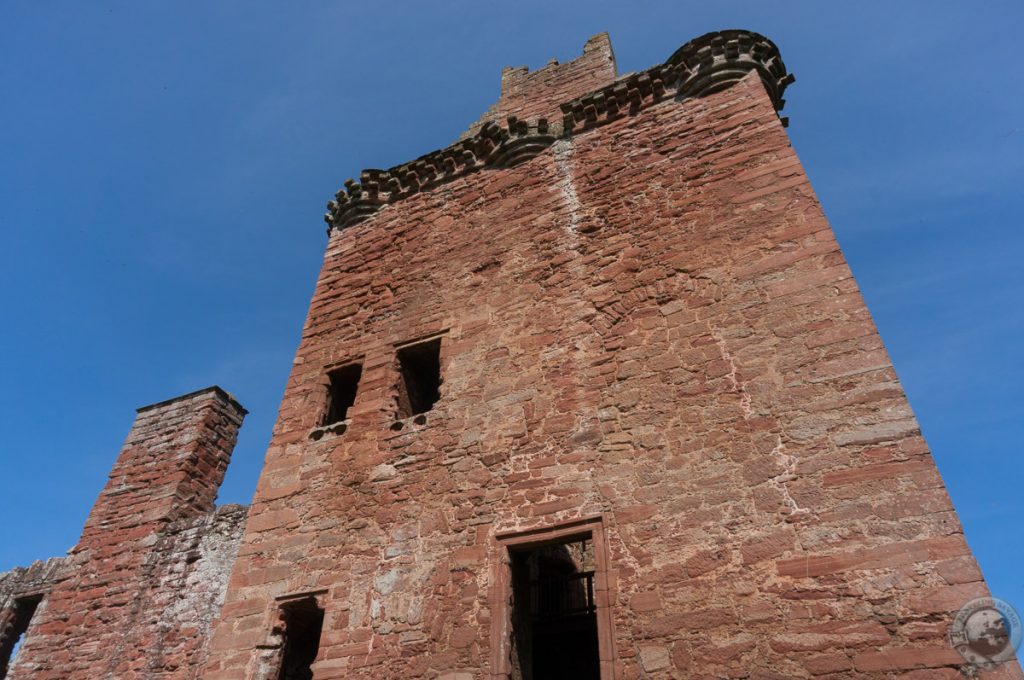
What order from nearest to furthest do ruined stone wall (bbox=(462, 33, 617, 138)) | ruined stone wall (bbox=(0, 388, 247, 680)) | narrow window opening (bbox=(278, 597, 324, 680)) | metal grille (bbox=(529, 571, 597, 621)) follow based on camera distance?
narrow window opening (bbox=(278, 597, 324, 680)) < metal grille (bbox=(529, 571, 597, 621)) < ruined stone wall (bbox=(0, 388, 247, 680)) < ruined stone wall (bbox=(462, 33, 617, 138))

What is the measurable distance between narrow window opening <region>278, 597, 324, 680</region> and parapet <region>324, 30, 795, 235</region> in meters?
5.00

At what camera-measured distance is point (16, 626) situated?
9984 millimetres

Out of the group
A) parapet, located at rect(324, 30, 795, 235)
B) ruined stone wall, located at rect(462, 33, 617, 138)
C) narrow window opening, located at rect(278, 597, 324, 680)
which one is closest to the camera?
narrow window opening, located at rect(278, 597, 324, 680)

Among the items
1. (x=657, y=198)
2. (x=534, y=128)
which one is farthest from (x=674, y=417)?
(x=534, y=128)

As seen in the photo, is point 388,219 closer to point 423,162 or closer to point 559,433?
point 423,162

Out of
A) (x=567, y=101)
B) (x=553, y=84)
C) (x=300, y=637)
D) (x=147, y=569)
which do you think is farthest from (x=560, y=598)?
(x=553, y=84)

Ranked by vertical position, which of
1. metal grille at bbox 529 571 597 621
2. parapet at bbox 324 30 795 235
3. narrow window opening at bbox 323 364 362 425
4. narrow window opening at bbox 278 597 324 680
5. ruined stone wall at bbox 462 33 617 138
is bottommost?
narrow window opening at bbox 278 597 324 680

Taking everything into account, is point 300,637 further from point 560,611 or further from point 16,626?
point 16,626

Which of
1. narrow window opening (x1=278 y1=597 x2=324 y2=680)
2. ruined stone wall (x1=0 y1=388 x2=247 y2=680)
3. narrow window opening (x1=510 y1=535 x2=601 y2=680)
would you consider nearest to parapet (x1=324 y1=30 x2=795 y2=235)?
ruined stone wall (x1=0 y1=388 x2=247 y2=680)

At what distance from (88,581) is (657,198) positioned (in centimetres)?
860

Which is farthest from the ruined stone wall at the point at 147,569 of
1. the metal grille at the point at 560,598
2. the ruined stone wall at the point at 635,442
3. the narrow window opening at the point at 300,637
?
the metal grille at the point at 560,598

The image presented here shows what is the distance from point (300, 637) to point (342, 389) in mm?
2548

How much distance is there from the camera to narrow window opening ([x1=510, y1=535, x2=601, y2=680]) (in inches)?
233

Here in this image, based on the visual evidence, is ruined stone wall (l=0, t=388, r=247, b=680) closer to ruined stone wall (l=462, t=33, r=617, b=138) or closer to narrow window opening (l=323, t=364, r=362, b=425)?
narrow window opening (l=323, t=364, r=362, b=425)
